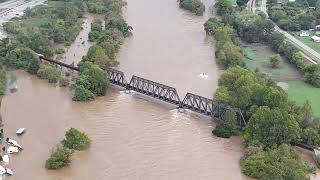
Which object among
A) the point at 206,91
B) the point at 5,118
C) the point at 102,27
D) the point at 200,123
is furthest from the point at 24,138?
the point at 102,27

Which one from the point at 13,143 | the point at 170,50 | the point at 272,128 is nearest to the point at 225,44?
the point at 170,50

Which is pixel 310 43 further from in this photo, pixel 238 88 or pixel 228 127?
pixel 228 127

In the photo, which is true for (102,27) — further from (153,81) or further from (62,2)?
(153,81)

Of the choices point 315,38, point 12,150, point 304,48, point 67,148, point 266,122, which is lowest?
point 12,150

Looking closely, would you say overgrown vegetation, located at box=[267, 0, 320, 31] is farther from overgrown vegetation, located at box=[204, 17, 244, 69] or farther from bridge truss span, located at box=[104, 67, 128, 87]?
bridge truss span, located at box=[104, 67, 128, 87]

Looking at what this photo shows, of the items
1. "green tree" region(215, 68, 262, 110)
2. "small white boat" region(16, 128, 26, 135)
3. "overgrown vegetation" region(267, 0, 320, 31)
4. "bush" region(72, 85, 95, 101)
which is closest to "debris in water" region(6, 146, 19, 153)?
"small white boat" region(16, 128, 26, 135)

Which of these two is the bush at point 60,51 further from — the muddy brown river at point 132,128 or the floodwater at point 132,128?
the floodwater at point 132,128
